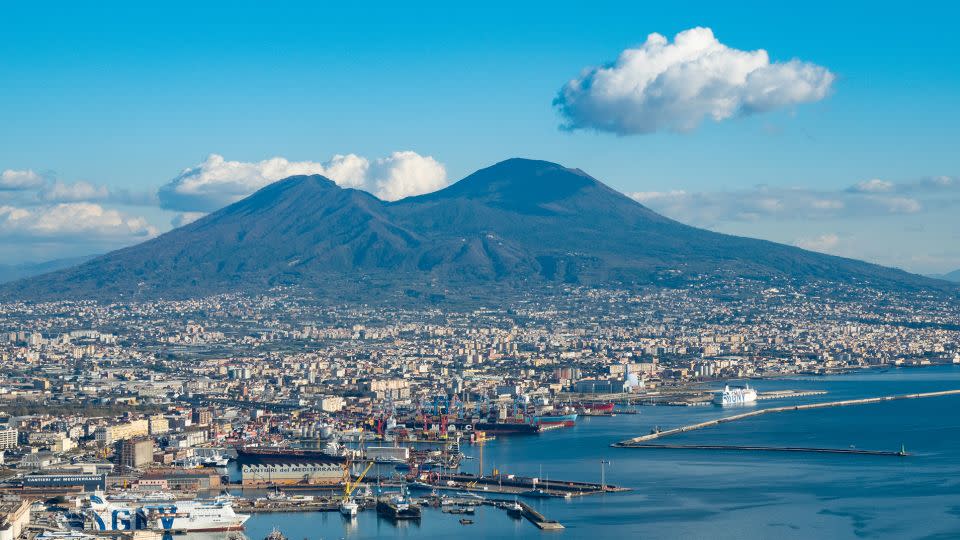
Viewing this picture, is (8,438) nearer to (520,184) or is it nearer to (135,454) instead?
(135,454)

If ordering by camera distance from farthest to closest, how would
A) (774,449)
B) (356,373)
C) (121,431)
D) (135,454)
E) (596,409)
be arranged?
(356,373)
(596,409)
(121,431)
(774,449)
(135,454)

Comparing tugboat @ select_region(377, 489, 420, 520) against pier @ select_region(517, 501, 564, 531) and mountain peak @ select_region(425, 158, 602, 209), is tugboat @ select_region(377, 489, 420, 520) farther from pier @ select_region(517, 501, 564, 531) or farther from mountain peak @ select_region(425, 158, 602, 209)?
mountain peak @ select_region(425, 158, 602, 209)

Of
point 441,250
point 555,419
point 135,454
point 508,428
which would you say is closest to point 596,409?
point 555,419

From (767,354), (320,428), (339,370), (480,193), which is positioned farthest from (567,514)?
(480,193)

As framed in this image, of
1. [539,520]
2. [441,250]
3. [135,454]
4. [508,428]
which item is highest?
[441,250]

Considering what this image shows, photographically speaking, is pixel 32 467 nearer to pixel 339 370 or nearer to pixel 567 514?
pixel 567 514

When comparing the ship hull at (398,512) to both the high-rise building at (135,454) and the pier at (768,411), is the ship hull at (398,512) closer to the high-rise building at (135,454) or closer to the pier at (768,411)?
the high-rise building at (135,454)
